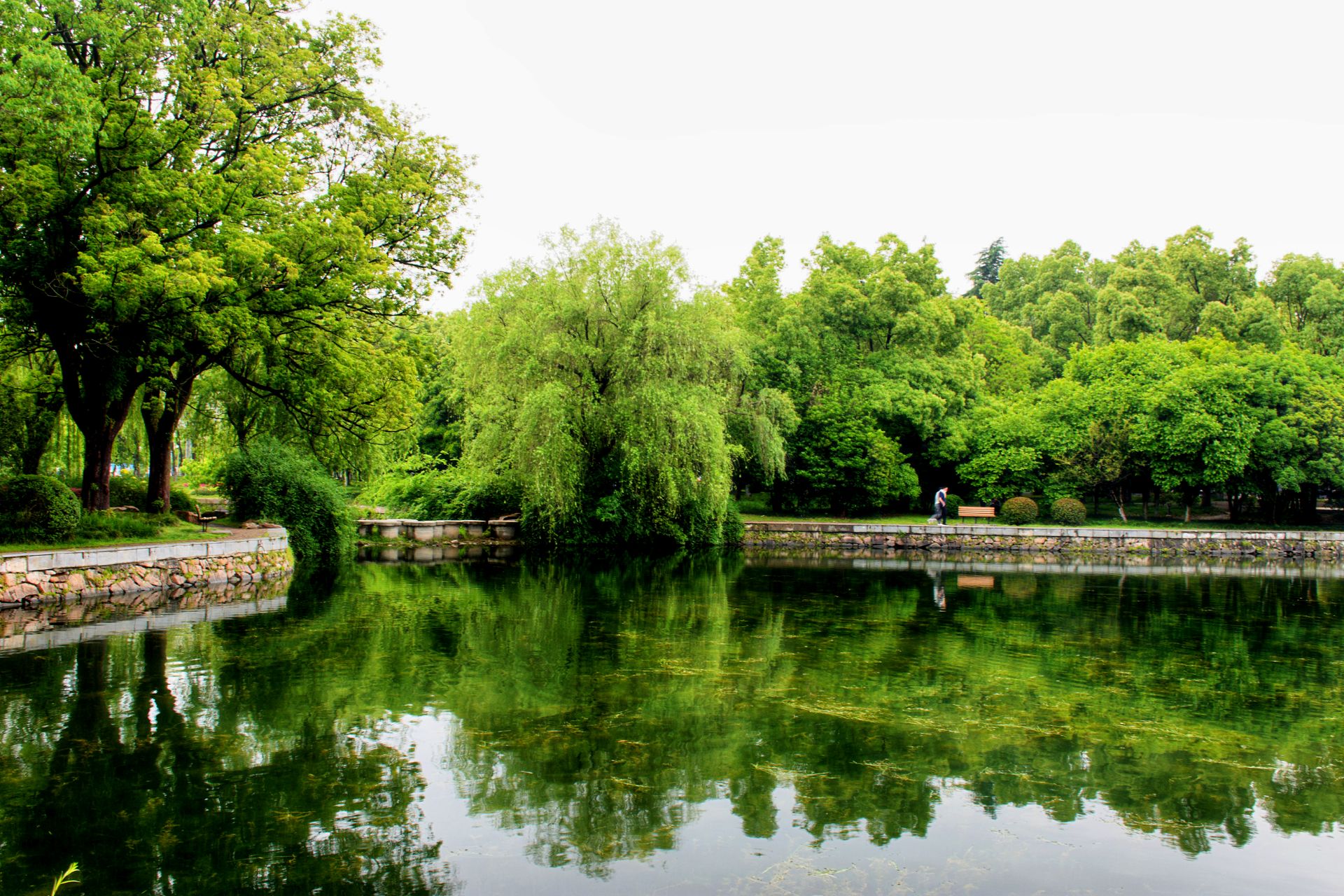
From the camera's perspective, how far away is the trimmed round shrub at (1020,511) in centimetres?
3158

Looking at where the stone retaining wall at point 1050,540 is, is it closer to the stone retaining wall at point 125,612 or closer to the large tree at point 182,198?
the large tree at point 182,198

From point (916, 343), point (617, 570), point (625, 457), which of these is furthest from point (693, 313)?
point (916, 343)

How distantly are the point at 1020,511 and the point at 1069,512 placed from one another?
5.79 feet

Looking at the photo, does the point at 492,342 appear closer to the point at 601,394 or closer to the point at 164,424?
the point at 601,394

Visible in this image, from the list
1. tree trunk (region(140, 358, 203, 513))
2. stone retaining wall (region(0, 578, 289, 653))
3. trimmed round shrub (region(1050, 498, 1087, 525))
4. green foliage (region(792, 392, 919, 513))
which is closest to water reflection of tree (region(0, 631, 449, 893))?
stone retaining wall (region(0, 578, 289, 653))

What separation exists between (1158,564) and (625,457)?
15688 millimetres

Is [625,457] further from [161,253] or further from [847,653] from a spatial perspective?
[847,653]

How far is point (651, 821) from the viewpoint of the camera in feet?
18.4

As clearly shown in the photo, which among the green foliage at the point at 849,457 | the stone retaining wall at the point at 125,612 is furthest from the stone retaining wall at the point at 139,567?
the green foliage at the point at 849,457

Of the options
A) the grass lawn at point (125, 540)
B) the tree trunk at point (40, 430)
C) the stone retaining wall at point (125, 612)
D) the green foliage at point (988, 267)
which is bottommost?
the stone retaining wall at point (125, 612)

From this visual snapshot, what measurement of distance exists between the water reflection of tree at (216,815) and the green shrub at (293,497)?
14685 mm

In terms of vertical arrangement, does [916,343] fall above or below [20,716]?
above

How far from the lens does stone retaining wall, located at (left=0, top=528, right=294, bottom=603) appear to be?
1344 centimetres

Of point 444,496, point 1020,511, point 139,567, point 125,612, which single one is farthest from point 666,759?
point 1020,511
